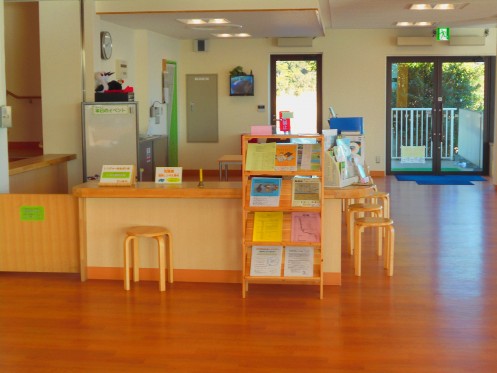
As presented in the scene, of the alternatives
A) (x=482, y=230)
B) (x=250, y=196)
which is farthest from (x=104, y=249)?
(x=482, y=230)

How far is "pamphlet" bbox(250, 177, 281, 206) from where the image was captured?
19.5ft

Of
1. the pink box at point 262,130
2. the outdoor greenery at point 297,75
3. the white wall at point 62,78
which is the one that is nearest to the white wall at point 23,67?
the white wall at point 62,78

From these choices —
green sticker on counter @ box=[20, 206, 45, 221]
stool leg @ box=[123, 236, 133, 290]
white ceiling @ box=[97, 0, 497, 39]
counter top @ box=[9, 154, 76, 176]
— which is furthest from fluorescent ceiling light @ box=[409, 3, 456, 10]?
green sticker on counter @ box=[20, 206, 45, 221]

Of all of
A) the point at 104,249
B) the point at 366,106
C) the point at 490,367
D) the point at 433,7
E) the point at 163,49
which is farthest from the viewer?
the point at 366,106

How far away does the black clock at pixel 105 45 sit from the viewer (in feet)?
31.1

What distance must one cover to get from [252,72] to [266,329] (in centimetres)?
960

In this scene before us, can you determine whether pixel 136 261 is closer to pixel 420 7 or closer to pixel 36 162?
pixel 36 162

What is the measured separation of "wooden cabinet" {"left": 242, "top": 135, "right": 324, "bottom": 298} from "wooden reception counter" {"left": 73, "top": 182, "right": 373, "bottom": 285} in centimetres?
24

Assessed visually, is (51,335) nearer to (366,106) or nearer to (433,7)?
(433,7)

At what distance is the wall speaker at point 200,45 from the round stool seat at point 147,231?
27.5ft

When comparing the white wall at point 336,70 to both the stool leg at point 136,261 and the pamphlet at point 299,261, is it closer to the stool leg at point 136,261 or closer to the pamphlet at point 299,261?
the stool leg at point 136,261

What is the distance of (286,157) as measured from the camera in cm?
595

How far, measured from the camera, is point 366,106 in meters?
14.3

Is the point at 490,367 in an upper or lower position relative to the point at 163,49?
lower
